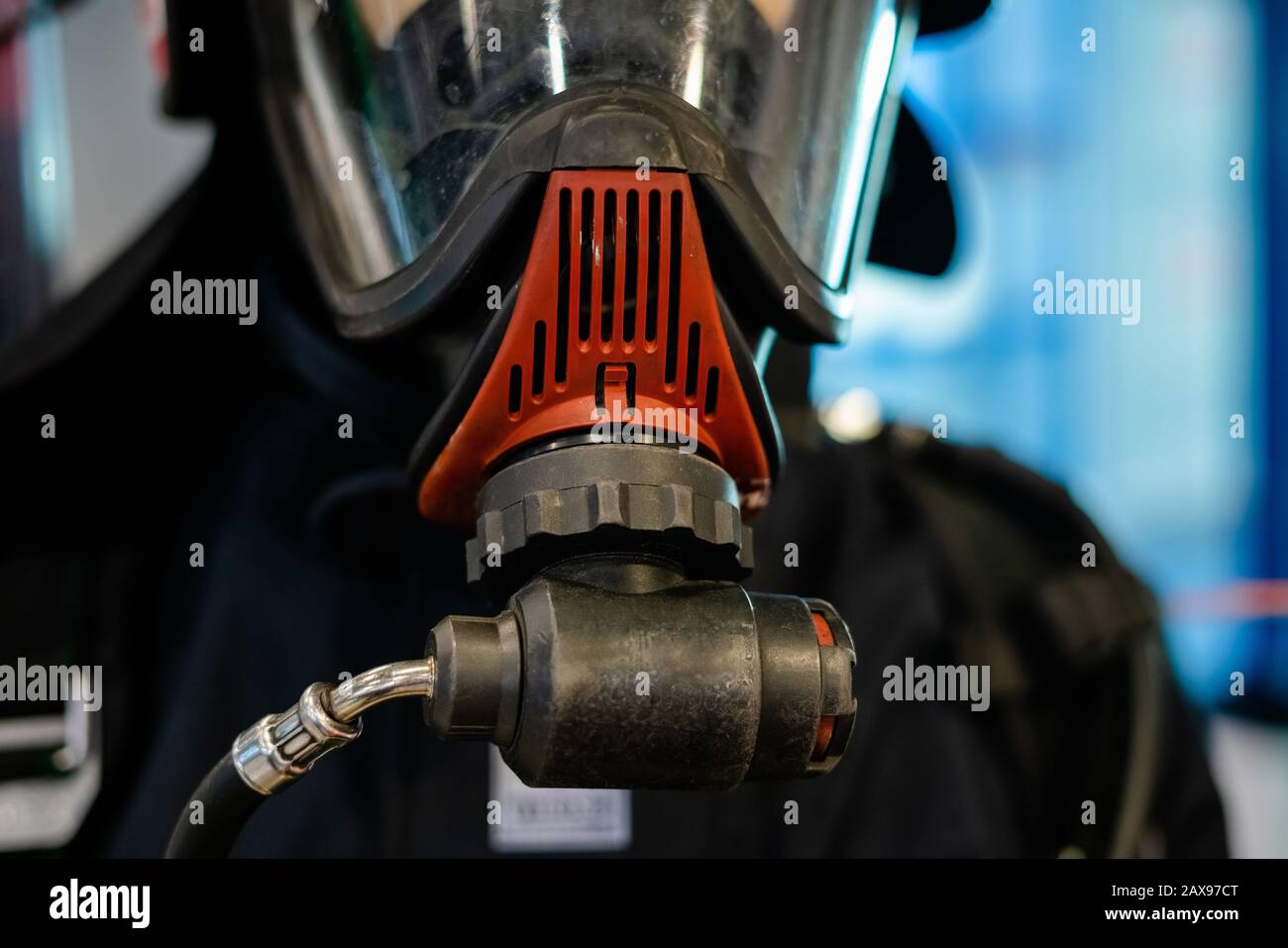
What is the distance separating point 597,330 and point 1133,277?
3.73ft

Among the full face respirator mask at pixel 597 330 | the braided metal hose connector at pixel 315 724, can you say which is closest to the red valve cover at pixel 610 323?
the full face respirator mask at pixel 597 330

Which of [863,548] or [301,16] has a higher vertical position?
[301,16]

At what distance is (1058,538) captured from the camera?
1001 millimetres

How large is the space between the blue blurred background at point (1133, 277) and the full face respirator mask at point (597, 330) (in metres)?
0.92

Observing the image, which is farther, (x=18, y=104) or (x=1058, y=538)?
(x=18, y=104)

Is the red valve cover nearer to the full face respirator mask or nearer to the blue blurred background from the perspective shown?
the full face respirator mask

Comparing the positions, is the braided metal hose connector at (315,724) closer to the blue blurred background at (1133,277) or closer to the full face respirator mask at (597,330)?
the full face respirator mask at (597,330)

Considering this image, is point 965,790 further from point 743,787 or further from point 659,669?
point 659,669

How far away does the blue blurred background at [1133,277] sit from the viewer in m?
1.49

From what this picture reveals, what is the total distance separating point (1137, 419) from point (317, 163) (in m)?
1.14

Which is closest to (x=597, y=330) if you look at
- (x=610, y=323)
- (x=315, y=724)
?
(x=610, y=323)
